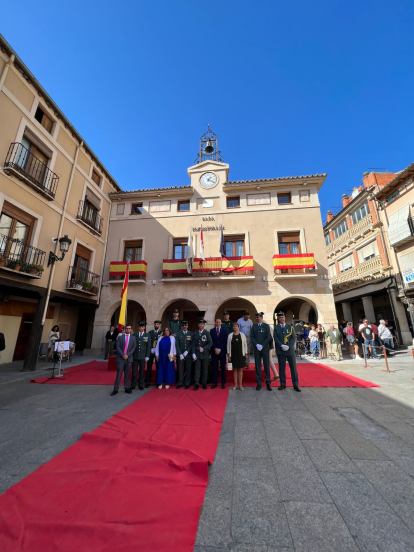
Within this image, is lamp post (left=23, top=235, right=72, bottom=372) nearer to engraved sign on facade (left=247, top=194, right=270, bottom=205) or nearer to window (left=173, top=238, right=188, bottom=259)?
window (left=173, top=238, right=188, bottom=259)

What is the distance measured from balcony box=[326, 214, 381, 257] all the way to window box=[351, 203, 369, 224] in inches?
23.0

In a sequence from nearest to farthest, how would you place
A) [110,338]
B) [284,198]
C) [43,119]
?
[110,338] → [43,119] → [284,198]

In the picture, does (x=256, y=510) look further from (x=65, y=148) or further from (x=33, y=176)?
(x=65, y=148)

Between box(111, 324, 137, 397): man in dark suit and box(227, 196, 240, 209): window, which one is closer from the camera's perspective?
box(111, 324, 137, 397): man in dark suit

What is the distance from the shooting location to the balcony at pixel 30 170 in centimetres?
966

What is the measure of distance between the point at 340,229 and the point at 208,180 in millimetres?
15684

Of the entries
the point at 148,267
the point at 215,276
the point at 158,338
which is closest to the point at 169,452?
the point at 158,338

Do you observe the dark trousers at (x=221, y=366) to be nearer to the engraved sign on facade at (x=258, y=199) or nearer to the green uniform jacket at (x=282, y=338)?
the green uniform jacket at (x=282, y=338)

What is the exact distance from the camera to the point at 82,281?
13625 mm

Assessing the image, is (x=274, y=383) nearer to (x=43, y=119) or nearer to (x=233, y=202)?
(x=233, y=202)

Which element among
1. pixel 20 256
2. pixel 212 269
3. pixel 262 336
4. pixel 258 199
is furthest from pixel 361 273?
pixel 20 256

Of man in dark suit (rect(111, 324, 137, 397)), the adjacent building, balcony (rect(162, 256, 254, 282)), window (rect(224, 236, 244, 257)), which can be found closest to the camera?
man in dark suit (rect(111, 324, 137, 397))

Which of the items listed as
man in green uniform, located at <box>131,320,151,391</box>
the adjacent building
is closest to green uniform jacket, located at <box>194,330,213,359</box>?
man in green uniform, located at <box>131,320,151,391</box>

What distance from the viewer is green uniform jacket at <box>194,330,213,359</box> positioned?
6.64 m
